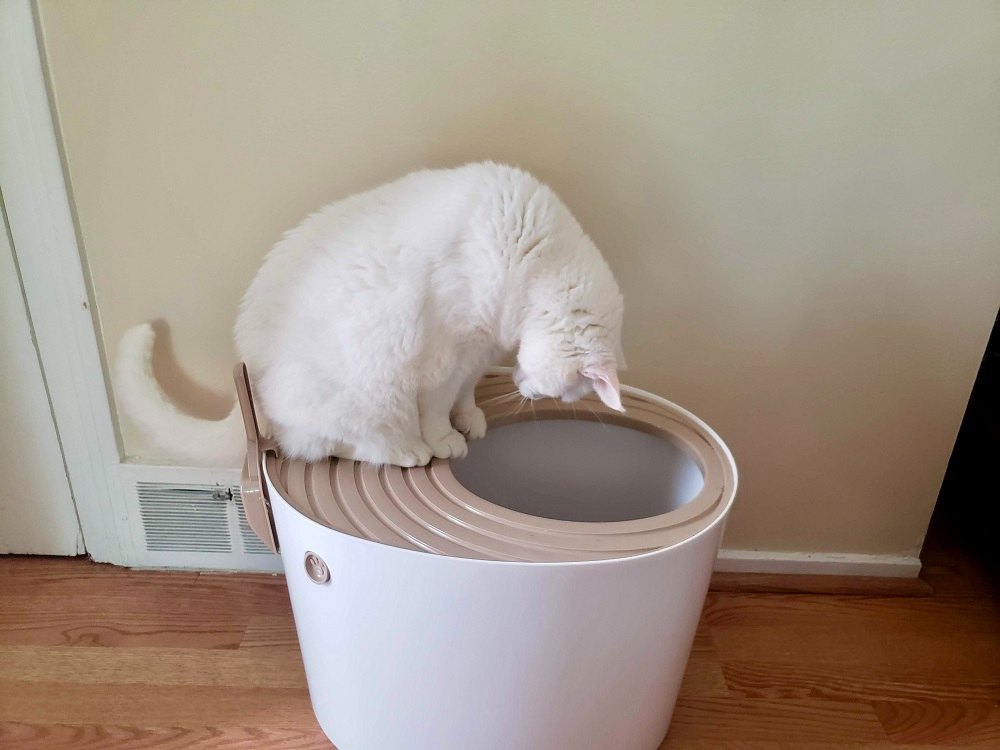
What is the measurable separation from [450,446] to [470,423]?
0.22ft

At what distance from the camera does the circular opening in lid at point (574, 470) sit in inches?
43.5

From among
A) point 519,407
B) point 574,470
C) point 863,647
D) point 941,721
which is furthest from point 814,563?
point 519,407

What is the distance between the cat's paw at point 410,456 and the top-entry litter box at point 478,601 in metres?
0.01

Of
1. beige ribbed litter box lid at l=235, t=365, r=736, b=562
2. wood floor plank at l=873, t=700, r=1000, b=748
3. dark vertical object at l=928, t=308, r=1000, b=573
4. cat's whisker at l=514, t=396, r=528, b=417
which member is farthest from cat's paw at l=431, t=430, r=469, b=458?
dark vertical object at l=928, t=308, r=1000, b=573

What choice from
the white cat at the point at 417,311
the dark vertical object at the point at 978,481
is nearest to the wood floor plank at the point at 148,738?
the white cat at the point at 417,311

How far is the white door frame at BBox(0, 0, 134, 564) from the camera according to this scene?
1019mm

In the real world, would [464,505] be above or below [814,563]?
above

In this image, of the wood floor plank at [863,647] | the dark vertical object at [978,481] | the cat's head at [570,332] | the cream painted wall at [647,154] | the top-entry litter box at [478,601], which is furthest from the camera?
the dark vertical object at [978,481]

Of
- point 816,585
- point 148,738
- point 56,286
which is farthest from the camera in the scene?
point 816,585

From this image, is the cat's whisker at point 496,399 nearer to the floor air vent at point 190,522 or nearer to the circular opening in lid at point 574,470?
the circular opening in lid at point 574,470

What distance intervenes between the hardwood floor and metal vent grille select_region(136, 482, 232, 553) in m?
0.06

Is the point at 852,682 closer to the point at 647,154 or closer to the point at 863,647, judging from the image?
the point at 863,647

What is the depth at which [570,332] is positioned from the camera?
905 mm

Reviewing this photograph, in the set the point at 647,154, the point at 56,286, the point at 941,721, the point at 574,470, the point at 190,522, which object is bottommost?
the point at 941,721
